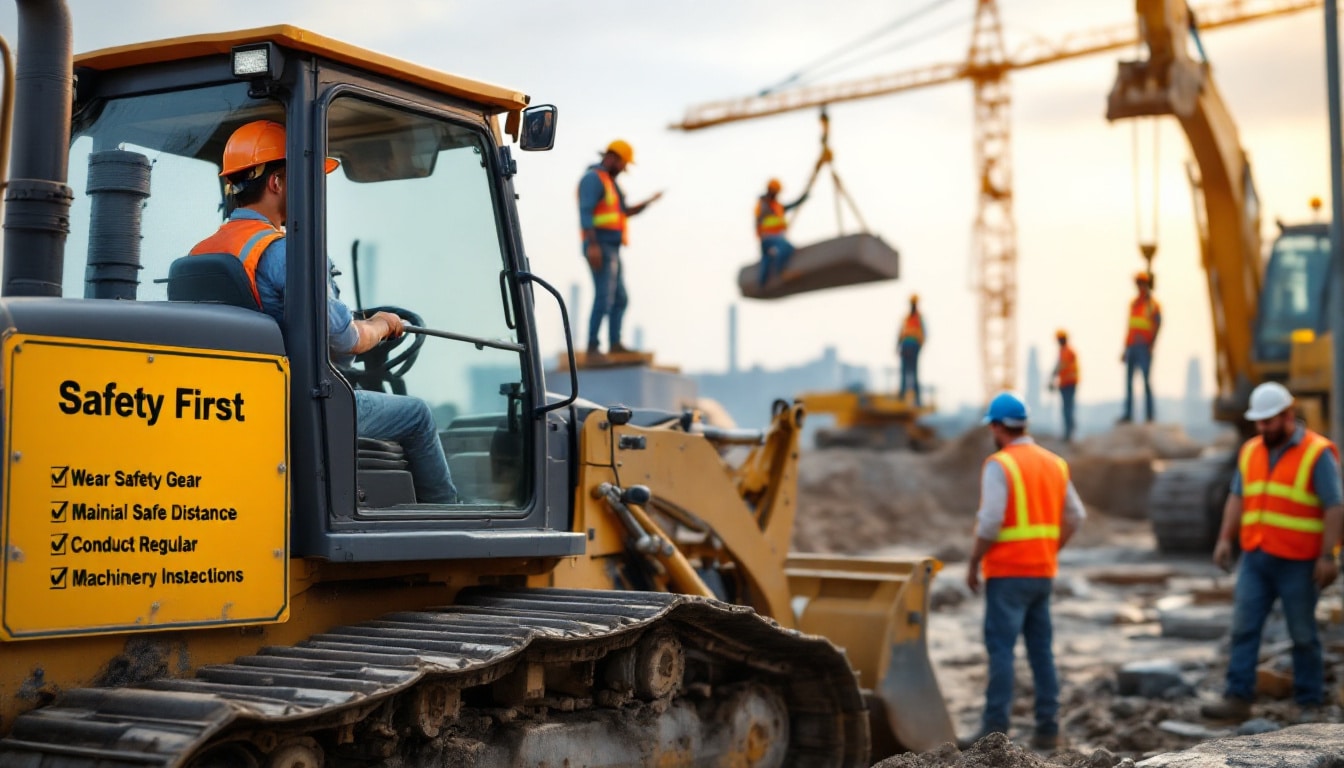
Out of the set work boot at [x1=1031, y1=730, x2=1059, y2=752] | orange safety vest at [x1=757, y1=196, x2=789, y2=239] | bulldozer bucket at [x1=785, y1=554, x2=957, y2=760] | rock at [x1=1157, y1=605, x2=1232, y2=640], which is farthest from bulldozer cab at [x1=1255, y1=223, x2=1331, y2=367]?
bulldozer bucket at [x1=785, y1=554, x2=957, y2=760]

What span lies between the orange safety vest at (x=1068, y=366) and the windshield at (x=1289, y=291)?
33.4 ft

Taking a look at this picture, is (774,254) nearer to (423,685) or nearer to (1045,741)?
(1045,741)

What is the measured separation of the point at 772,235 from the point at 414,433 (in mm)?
12457

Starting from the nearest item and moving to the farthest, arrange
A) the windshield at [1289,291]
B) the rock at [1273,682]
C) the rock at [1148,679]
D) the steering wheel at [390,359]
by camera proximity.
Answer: the steering wheel at [390,359] → the rock at [1273,682] → the rock at [1148,679] → the windshield at [1289,291]

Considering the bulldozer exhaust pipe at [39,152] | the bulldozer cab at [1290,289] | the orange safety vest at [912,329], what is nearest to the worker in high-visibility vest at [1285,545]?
the bulldozer exhaust pipe at [39,152]

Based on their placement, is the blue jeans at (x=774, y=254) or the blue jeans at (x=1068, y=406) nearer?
the blue jeans at (x=774, y=254)

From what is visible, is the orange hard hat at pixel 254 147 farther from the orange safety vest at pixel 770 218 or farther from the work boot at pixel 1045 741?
the orange safety vest at pixel 770 218

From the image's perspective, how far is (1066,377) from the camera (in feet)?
86.6

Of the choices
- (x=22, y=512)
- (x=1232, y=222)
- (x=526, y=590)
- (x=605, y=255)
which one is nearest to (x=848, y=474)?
(x=1232, y=222)

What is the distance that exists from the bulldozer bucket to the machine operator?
294 centimetres

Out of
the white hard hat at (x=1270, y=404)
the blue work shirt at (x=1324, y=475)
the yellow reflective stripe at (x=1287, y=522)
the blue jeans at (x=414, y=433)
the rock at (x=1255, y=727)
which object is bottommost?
the rock at (x=1255, y=727)

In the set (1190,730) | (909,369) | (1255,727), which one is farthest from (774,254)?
(909,369)

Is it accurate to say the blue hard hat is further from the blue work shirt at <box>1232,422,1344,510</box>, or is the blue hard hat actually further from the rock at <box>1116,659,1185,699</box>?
the rock at <box>1116,659,1185,699</box>

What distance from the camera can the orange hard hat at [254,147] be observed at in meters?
4.31
